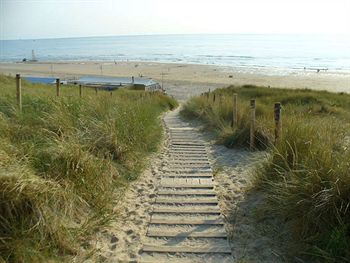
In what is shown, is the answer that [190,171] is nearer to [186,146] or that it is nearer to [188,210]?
[188,210]

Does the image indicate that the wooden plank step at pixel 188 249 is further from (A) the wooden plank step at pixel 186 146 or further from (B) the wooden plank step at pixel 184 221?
(A) the wooden plank step at pixel 186 146

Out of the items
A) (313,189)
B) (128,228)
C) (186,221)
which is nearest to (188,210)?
(186,221)

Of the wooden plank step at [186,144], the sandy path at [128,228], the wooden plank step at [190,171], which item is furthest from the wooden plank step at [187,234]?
the wooden plank step at [186,144]

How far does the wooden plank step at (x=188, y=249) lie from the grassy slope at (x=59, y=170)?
0.74 m

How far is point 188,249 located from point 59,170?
1.77 m

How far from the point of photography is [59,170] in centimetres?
434

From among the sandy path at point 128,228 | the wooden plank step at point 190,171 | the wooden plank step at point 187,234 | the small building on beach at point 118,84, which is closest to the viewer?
the sandy path at point 128,228

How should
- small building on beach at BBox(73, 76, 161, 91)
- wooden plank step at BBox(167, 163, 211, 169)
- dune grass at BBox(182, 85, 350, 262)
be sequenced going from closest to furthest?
dune grass at BBox(182, 85, 350, 262)
wooden plank step at BBox(167, 163, 211, 169)
small building on beach at BBox(73, 76, 161, 91)

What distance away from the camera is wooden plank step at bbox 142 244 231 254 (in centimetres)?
378

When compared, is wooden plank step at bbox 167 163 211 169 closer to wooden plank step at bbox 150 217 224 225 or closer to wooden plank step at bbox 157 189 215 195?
wooden plank step at bbox 157 189 215 195

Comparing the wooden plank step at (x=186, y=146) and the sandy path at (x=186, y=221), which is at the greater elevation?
the sandy path at (x=186, y=221)

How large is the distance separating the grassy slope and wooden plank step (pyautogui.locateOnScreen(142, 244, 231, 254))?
74cm

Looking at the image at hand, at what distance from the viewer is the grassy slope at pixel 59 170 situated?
11.1 ft

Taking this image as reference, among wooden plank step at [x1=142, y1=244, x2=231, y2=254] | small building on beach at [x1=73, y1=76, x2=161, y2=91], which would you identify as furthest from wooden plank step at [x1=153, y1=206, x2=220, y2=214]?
small building on beach at [x1=73, y1=76, x2=161, y2=91]
